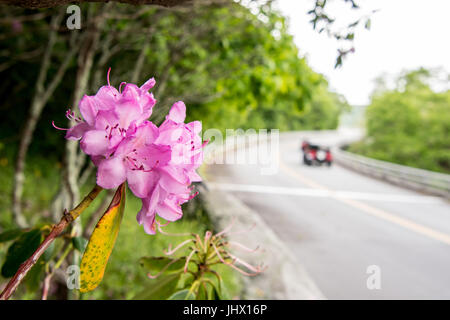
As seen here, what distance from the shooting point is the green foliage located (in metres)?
17.8

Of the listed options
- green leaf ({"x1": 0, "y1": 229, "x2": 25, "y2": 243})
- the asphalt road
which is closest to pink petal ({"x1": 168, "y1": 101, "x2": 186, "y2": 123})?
green leaf ({"x1": 0, "y1": 229, "x2": 25, "y2": 243})

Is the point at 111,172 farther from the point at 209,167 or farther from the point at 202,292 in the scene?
the point at 209,167

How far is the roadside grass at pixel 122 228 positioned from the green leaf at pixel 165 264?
4.56ft

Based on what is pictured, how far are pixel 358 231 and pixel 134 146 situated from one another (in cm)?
696

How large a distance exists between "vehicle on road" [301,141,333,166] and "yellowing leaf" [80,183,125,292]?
1653 centimetres

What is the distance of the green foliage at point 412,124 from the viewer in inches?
699

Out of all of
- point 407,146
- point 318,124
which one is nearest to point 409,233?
point 407,146

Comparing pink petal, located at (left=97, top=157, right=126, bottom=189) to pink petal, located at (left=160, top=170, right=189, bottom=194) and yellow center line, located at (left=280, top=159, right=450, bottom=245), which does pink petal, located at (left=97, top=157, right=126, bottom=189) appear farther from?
yellow center line, located at (left=280, top=159, right=450, bottom=245)

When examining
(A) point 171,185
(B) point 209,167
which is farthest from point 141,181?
(B) point 209,167

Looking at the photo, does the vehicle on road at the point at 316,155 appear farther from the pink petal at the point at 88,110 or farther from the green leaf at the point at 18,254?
the pink petal at the point at 88,110

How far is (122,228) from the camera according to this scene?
212 inches

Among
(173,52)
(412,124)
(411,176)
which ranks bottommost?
(411,176)

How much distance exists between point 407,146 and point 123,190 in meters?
21.5

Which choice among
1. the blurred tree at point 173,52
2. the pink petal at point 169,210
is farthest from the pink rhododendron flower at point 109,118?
the blurred tree at point 173,52
